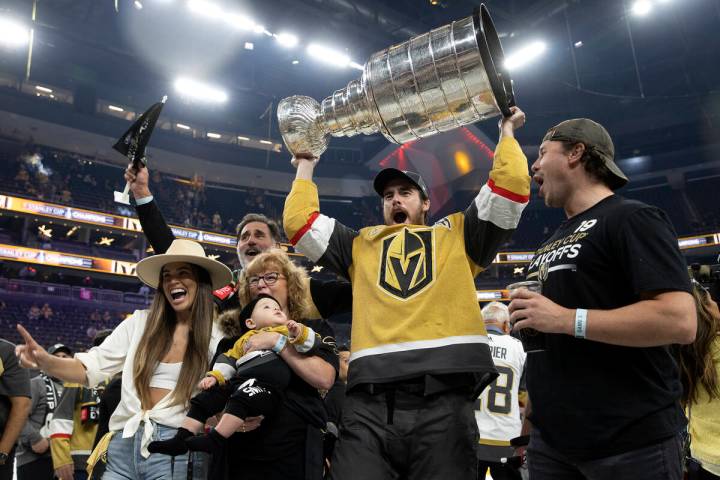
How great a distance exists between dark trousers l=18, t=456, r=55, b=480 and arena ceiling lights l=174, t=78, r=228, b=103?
23.6 metres

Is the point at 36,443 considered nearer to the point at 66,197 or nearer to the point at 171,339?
the point at 171,339

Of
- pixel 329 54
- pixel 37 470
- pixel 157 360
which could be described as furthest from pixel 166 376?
pixel 329 54

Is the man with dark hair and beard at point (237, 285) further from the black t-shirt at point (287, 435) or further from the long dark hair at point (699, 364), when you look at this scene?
the long dark hair at point (699, 364)

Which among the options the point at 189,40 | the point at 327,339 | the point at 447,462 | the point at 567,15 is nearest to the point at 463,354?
the point at 447,462

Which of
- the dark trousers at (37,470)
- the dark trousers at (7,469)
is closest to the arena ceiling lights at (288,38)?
the dark trousers at (37,470)

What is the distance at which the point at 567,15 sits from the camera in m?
15.1

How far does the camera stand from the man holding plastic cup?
5.32 feet

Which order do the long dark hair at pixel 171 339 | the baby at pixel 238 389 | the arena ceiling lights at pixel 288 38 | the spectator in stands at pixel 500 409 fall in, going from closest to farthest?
the baby at pixel 238 389 → the long dark hair at pixel 171 339 → the spectator in stands at pixel 500 409 → the arena ceiling lights at pixel 288 38

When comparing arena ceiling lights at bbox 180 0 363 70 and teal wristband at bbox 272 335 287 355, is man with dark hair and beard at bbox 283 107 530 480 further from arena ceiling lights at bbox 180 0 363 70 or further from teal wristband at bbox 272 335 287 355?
arena ceiling lights at bbox 180 0 363 70

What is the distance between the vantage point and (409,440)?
6.29 feet

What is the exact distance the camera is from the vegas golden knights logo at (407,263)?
2.17m

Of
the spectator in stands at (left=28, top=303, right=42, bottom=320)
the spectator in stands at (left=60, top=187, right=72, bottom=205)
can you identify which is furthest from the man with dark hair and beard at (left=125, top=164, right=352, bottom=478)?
the spectator in stands at (left=60, top=187, right=72, bottom=205)

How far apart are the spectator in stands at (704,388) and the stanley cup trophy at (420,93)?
1357 millimetres

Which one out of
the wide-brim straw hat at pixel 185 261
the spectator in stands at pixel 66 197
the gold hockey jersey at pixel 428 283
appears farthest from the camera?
the spectator in stands at pixel 66 197
